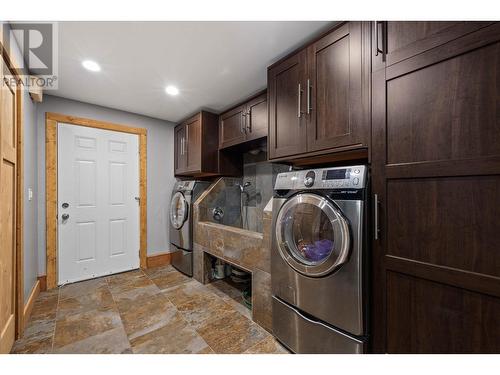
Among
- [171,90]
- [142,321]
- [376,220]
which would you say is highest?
[171,90]

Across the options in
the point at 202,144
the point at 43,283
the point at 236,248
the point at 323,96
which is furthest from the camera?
the point at 202,144

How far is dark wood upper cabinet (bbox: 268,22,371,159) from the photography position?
1.28 m

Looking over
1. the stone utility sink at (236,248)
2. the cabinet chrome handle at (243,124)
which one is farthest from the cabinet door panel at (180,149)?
the cabinet chrome handle at (243,124)

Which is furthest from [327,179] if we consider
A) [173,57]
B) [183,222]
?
[183,222]

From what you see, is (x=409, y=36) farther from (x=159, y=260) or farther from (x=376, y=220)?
(x=159, y=260)

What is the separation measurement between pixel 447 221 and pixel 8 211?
102 inches

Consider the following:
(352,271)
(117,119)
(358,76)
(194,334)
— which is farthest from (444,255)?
(117,119)

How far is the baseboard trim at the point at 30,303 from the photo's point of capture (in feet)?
6.03

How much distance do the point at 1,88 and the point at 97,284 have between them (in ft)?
7.27

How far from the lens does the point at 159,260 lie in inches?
129

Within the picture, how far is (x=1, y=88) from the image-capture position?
1313mm

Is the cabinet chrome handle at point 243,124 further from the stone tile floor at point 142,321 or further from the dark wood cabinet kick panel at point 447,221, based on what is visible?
the stone tile floor at point 142,321

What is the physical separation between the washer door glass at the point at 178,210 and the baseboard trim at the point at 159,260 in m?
0.55

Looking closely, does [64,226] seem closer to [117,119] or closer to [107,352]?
A: [117,119]
